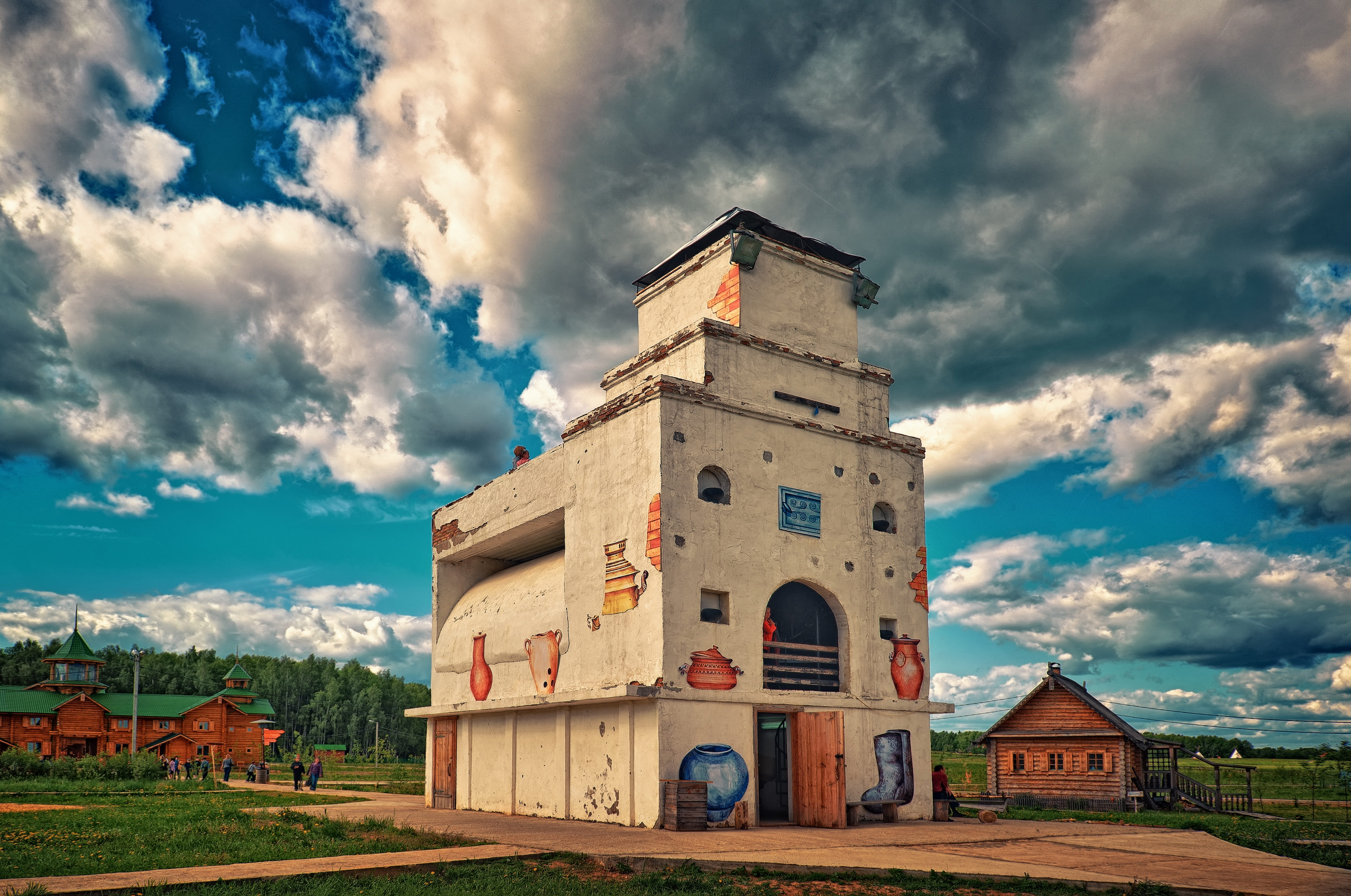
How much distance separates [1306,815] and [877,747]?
21.9m

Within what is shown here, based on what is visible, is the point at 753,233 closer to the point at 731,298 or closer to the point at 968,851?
the point at 731,298

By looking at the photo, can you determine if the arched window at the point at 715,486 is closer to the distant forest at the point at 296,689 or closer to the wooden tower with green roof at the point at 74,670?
the wooden tower with green roof at the point at 74,670

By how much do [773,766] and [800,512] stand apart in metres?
6.67

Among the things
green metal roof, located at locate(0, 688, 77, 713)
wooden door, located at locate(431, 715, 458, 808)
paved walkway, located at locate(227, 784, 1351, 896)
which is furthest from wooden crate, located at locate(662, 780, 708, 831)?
green metal roof, located at locate(0, 688, 77, 713)

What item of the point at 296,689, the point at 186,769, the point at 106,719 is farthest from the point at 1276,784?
the point at 296,689

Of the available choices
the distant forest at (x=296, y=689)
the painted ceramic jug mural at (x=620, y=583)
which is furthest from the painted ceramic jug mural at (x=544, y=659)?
the distant forest at (x=296, y=689)

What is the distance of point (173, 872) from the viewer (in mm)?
11680

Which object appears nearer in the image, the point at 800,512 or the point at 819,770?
the point at 819,770

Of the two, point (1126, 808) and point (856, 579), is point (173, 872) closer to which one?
point (856, 579)

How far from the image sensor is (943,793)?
22.8m

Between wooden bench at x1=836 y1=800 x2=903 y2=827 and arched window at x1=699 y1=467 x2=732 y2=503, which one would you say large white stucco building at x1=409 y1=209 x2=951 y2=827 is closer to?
arched window at x1=699 y1=467 x2=732 y2=503

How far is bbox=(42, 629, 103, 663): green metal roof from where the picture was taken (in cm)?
7244

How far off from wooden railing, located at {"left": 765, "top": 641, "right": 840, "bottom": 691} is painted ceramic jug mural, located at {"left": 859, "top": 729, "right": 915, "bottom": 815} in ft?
5.45

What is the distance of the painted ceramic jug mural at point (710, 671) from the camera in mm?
18734
